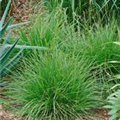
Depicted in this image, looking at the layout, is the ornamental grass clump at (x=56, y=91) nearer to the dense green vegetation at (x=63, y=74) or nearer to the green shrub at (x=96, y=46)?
the dense green vegetation at (x=63, y=74)

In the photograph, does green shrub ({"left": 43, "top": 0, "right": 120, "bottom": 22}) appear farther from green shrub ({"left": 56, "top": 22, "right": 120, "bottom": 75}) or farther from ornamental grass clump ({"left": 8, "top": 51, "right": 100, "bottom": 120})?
ornamental grass clump ({"left": 8, "top": 51, "right": 100, "bottom": 120})

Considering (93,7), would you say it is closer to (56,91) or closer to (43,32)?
(43,32)

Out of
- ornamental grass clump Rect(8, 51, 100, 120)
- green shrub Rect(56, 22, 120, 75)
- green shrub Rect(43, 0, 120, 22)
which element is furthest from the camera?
green shrub Rect(43, 0, 120, 22)

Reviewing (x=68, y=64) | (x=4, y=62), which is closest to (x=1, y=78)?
(x=4, y=62)

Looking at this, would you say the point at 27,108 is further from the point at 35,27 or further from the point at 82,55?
the point at 35,27

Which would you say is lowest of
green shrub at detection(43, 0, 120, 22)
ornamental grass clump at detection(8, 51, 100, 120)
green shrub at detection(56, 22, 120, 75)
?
ornamental grass clump at detection(8, 51, 100, 120)

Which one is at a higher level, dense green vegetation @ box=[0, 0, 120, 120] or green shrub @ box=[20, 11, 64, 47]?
green shrub @ box=[20, 11, 64, 47]

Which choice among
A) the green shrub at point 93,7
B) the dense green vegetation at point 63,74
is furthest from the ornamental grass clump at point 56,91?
the green shrub at point 93,7

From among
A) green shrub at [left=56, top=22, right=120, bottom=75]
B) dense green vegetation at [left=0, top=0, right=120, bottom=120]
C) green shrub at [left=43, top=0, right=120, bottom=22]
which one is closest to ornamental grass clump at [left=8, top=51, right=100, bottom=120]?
dense green vegetation at [left=0, top=0, right=120, bottom=120]

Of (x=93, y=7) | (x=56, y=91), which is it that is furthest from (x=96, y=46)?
(x=93, y=7)

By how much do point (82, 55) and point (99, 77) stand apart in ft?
0.93

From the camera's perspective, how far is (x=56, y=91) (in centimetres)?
344

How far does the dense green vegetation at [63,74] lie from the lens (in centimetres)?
348

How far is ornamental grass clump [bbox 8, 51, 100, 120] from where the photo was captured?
3.47 m
